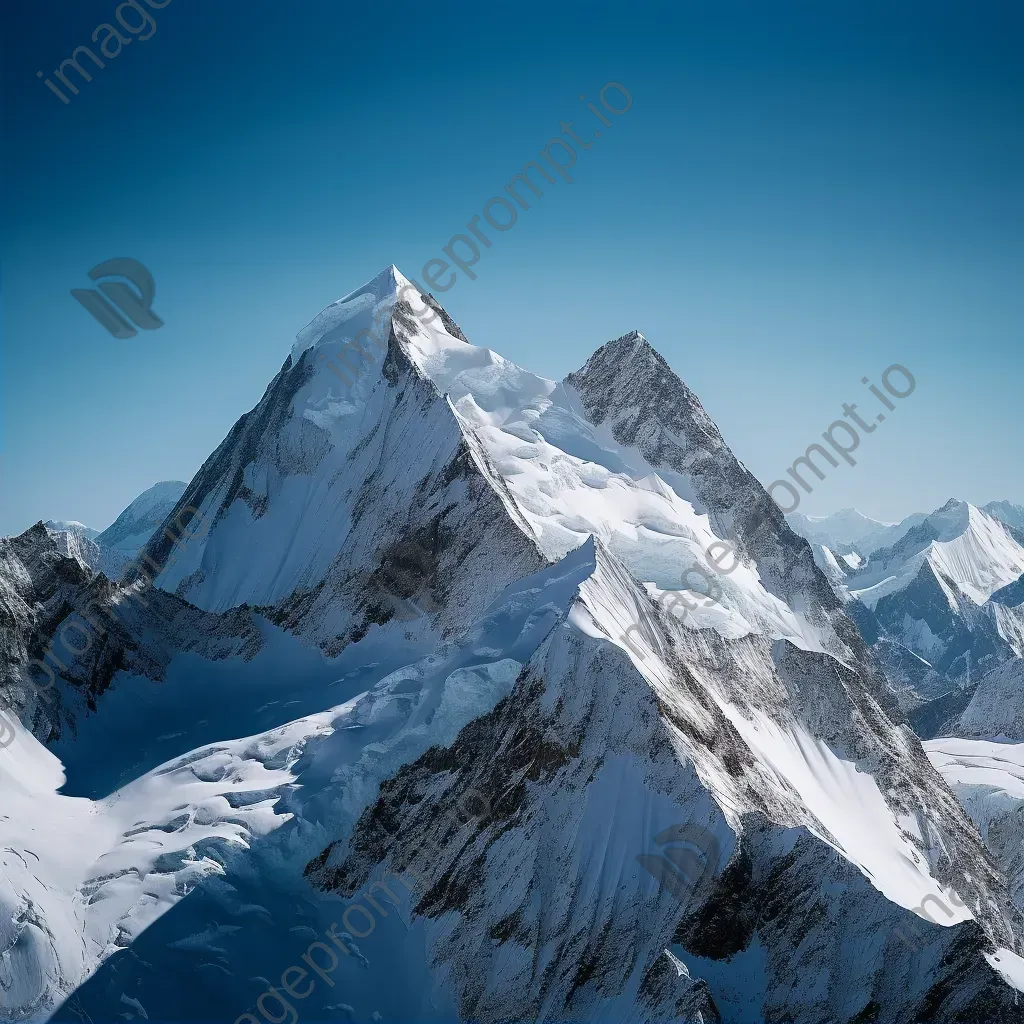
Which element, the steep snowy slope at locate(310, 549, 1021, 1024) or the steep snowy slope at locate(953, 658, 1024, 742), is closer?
the steep snowy slope at locate(310, 549, 1021, 1024)

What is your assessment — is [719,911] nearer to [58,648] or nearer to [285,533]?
[58,648]

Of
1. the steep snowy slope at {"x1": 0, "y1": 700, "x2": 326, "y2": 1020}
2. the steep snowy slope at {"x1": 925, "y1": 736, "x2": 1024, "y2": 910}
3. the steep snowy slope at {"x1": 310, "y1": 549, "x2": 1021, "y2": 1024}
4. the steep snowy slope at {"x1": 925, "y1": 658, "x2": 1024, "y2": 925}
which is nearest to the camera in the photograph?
the steep snowy slope at {"x1": 310, "y1": 549, "x2": 1021, "y2": 1024}

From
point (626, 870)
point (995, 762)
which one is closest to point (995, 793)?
point (995, 762)

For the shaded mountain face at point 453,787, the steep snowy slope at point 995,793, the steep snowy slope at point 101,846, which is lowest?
the steep snowy slope at point 101,846

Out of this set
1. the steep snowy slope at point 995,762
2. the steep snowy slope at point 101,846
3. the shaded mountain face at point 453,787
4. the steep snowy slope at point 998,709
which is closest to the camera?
the shaded mountain face at point 453,787

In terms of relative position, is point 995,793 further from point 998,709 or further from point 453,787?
point 453,787

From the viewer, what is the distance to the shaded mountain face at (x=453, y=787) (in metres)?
45.2

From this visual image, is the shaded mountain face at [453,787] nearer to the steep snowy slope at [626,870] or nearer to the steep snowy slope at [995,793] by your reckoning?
the steep snowy slope at [626,870]

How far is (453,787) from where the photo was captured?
53.6 metres

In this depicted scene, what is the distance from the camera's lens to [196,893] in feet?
168

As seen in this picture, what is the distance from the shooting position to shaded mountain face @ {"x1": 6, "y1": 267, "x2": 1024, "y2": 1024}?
148 feet

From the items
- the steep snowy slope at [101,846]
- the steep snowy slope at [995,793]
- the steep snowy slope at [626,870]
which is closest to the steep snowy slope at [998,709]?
the steep snowy slope at [995,793]

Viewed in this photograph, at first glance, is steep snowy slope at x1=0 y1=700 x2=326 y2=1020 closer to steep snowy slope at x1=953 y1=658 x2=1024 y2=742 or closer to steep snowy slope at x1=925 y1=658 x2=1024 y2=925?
steep snowy slope at x1=925 y1=658 x2=1024 y2=925

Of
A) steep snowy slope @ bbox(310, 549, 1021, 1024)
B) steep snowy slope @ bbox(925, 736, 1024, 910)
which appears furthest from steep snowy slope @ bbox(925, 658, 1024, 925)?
steep snowy slope @ bbox(310, 549, 1021, 1024)
